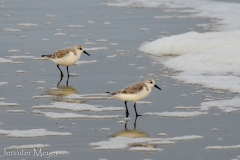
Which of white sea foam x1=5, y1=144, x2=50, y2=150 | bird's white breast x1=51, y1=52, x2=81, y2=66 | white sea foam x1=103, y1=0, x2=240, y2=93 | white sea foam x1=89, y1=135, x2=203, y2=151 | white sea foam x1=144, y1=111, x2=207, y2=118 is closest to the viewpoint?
white sea foam x1=5, y1=144, x2=50, y2=150

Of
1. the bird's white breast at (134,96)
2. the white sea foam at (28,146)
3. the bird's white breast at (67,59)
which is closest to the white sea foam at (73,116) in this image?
the bird's white breast at (134,96)

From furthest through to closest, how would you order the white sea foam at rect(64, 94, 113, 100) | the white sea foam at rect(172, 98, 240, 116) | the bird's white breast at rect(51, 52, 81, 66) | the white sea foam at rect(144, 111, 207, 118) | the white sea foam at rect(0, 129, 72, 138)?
the bird's white breast at rect(51, 52, 81, 66) < the white sea foam at rect(64, 94, 113, 100) < the white sea foam at rect(172, 98, 240, 116) < the white sea foam at rect(144, 111, 207, 118) < the white sea foam at rect(0, 129, 72, 138)

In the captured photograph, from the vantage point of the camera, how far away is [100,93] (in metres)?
10.9

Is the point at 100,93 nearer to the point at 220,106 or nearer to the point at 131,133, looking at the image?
the point at 220,106

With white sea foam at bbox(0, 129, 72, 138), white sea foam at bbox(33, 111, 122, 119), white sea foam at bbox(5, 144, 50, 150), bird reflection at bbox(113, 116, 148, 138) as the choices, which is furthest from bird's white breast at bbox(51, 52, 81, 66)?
white sea foam at bbox(5, 144, 50, 150)

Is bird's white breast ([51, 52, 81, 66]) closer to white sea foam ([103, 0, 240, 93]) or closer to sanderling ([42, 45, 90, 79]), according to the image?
sanderling ([42, 45, 90, 79])

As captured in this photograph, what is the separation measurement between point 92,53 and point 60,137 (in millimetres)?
6717

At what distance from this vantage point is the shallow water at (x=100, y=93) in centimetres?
801

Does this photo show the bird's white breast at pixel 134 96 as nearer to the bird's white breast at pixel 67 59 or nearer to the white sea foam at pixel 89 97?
the white sea foam at pixel 89 97

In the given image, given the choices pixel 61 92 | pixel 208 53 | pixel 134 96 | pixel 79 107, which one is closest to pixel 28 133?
pixel 79 107

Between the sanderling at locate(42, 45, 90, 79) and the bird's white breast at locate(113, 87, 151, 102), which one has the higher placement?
the bird's white breast at locate(113, 87, 151, 102)

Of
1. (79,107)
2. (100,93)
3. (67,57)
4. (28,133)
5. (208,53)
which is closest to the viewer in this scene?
(28,133)

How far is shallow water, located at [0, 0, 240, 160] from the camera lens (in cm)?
801

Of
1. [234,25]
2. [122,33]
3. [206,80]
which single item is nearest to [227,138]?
[206,80]
